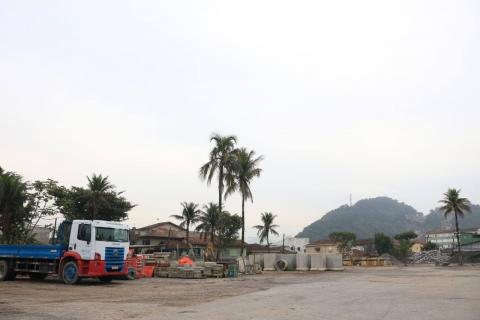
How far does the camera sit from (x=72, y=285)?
21.7 meters

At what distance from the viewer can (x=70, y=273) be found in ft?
72.7

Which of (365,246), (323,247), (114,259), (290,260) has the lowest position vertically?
(290,260)

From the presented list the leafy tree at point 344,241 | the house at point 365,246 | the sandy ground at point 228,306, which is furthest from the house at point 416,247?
the sandy ground at point 228,306

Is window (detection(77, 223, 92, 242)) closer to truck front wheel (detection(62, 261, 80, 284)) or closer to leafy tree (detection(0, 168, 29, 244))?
truck front wheel (detection(62, 261, 80, 284))

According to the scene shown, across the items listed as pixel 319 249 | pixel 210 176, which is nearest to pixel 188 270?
pixel 210 176

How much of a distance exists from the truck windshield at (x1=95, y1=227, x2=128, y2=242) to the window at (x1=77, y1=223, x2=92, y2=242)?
32cm

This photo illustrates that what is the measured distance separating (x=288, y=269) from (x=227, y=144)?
1631 cm

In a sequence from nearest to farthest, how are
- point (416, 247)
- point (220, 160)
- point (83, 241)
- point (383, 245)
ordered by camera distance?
point (83, 241), point (220, 160), point (383, 245), point (416, 247)

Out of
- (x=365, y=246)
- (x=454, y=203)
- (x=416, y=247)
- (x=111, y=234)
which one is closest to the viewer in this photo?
(x=111, y=234)

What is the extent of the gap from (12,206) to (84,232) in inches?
945

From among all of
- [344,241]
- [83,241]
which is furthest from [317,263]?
[344,241]

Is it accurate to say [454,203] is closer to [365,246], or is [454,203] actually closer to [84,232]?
[365,246]

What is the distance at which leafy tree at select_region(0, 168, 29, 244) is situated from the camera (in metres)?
41.0

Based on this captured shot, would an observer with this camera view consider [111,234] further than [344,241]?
No
